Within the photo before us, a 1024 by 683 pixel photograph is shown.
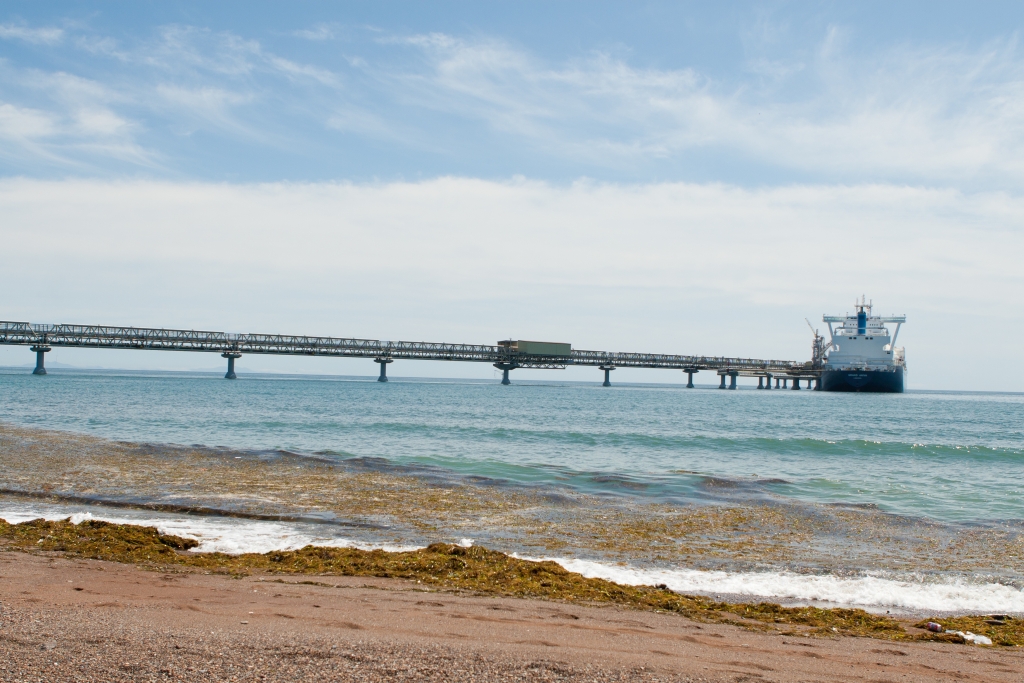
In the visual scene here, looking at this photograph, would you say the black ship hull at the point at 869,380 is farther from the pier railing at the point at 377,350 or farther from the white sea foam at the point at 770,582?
the white sea foam at the point at 770,582

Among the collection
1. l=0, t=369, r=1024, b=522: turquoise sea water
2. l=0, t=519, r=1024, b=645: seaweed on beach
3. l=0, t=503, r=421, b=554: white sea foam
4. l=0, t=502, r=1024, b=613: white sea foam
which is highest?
l=0, t=519, r=1024, b=645: seaweed on beach

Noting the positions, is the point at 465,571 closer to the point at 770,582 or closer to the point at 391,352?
the point at 770,582

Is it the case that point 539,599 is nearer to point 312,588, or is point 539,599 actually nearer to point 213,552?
point 312,588

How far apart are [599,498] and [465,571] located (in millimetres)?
8347

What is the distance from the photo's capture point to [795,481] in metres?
20.9

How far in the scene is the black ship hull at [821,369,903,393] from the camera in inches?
4090

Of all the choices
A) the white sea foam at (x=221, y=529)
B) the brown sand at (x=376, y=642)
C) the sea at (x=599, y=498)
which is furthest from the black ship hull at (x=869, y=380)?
the brown sand at (x=376, y=642)

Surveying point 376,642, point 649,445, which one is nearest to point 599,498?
point 376,642

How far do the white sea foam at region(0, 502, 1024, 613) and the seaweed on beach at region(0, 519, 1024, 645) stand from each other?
672mm

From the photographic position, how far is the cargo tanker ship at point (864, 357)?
104 m

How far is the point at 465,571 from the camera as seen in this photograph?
352 inches

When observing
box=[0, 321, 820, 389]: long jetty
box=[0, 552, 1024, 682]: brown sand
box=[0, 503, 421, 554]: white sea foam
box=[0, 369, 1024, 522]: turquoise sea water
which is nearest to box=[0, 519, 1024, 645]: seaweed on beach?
box=[0, 552, 1024, 682]: brown sand

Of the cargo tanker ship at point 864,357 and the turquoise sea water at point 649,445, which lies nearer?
the turquoise sea water at point 649,445

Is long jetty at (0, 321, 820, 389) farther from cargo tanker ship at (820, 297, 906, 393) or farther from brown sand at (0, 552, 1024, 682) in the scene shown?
brown sand at (0, 552, 1024, 682)
